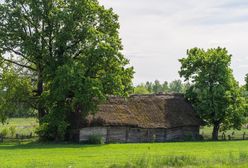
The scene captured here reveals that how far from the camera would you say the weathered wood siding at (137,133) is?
154ft

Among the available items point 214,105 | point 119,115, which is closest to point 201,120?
point 214,105

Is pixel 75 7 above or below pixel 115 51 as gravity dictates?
above

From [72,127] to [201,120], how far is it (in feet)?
54.9

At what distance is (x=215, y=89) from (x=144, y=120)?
31.6 feet

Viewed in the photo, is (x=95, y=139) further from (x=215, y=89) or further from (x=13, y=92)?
(x=215, y=89)

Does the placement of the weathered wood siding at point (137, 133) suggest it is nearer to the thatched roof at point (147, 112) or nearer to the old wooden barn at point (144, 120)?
the old wooden barn at point (144, 120)

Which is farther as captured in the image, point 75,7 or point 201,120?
point 201,120

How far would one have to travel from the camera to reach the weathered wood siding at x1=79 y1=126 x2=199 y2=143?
46900 mm

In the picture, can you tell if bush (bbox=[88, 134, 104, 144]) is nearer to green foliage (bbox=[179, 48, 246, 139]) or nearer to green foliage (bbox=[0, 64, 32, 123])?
green foliage (bbox=[0, 64, 32, 123])

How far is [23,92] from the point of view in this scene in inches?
1922

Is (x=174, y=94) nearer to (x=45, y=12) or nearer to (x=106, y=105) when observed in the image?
(x=106, y=105)

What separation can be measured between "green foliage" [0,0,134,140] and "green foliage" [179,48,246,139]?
11035 mm

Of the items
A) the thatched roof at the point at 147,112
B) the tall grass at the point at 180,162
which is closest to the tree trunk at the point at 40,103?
the thatched roof at the point at 147,112

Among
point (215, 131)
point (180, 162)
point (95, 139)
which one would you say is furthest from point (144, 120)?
point (180, 162)
